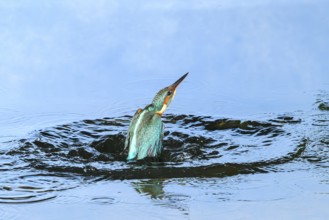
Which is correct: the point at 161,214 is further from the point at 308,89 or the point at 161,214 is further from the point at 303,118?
the point at 308,89

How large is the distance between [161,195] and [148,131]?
2.44 ft

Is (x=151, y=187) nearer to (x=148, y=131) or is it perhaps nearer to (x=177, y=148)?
(x=148, y=131)

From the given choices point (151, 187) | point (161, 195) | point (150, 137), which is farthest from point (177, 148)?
point (161, 195)

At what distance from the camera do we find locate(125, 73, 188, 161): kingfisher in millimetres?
4367

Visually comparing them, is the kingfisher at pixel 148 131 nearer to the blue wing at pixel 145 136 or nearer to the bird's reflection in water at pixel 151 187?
the blue wing at pixel 145 136

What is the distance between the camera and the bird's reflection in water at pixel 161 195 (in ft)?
11.5

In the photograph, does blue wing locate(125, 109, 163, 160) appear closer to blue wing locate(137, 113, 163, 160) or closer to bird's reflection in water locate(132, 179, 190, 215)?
blue wing locate(137, 113, 163, 160)

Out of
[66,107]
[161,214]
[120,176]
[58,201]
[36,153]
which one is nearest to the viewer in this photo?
[161,214]

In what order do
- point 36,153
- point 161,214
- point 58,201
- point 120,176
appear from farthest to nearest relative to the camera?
point 36,153
point 120,176
point 58,201
point 161,214

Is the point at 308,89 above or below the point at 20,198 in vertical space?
above

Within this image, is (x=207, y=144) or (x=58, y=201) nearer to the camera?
(x=58, y=201)

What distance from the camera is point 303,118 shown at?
5066 mm

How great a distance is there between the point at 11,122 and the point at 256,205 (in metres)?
2.05

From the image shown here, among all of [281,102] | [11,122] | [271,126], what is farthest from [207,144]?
[11,122]
